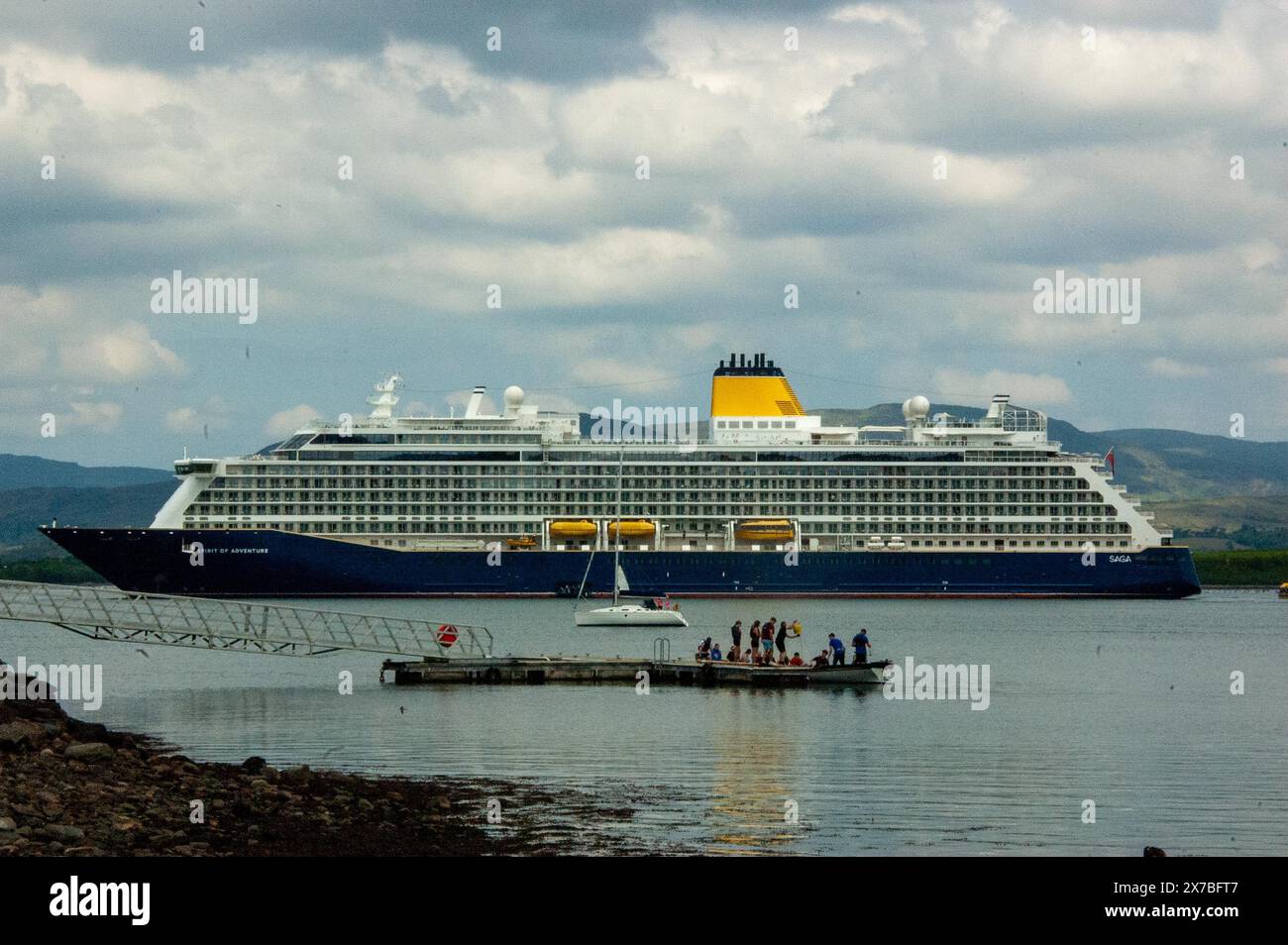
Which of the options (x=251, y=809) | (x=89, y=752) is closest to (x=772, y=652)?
(x=89, y=752)

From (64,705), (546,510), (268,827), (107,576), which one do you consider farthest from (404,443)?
(268,827)

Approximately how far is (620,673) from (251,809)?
23943 mm

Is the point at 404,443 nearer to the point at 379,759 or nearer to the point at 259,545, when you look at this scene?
the point at 259,545

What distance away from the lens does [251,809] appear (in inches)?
915

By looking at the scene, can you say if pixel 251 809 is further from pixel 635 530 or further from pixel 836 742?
pixel 635 530

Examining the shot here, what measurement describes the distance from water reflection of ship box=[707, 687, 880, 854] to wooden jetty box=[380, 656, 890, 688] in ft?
6.33

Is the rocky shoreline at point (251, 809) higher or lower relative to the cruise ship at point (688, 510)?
lower

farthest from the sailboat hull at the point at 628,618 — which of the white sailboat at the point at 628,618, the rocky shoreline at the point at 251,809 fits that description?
the rocky shoreline at the point at 251,809

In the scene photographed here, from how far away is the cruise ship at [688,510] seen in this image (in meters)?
98.8

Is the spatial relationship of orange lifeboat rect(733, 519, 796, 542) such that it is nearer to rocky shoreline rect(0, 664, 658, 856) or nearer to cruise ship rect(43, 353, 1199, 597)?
cruise ship rect(43, 353, 1199, 597)

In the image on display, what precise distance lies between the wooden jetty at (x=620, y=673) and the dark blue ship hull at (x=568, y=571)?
4991 centimetres

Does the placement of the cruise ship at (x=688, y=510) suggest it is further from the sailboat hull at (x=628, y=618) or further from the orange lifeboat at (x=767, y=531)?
the sailboat hull at (x=628, y=618)

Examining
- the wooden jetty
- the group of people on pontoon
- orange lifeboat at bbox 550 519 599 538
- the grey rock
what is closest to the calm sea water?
the wooden jetty
